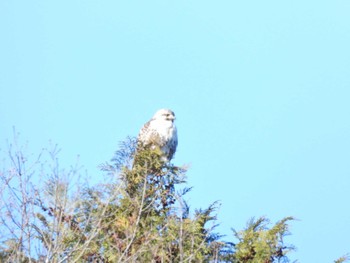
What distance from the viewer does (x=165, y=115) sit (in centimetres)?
2088

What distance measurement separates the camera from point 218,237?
1489 cm

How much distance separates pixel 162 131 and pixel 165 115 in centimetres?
42

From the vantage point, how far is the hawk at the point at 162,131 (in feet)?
66.4

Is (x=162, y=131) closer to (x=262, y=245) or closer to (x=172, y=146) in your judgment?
(x=172, y=146)

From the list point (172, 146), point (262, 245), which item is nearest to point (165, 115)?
point (172, 146)

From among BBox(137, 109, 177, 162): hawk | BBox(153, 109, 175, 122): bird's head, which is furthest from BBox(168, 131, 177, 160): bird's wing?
BBox(153, 109, 175, 122): bird's head

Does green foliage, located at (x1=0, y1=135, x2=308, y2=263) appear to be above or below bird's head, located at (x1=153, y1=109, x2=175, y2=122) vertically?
below

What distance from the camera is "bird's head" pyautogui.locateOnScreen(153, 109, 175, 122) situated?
20.9 meters

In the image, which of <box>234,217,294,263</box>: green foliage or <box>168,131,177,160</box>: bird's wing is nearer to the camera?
<box>234,217,294,263</box>: green foliage

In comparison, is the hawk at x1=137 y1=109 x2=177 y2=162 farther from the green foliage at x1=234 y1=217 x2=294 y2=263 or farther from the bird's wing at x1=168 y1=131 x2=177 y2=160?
the green foliage at x1=234 y1=217 x2=294 y2=263

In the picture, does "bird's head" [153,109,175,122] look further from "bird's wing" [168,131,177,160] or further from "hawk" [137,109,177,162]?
"bird's wing" [168,131,177,160]

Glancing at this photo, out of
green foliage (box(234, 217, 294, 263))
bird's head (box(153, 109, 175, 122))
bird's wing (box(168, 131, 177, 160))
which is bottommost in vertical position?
green foliage (box(234, 217, 294, 263))

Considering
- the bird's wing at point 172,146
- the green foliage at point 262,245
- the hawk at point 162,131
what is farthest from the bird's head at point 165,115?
the green foliage at point 262,245

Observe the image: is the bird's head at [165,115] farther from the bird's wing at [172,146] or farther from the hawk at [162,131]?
the bird's wing at [172,146]
